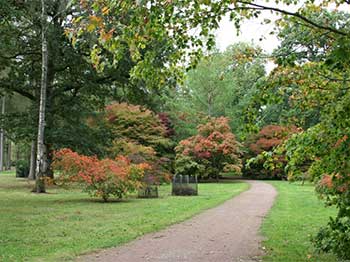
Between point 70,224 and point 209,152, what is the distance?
2640 cm

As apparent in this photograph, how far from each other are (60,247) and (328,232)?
14.9 feet

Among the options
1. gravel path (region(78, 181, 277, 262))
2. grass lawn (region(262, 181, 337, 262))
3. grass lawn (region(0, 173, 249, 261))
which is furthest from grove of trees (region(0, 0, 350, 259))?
grass lawn (region(0, 173, 249, 261))

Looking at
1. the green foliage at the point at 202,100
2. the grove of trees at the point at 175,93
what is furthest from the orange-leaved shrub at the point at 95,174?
the green foliage at the point at 202,100

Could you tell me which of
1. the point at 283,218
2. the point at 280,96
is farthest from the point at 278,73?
the point at 283,218

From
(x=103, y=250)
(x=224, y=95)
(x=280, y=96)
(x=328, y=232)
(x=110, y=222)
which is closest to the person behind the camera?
(x=280, y=96)

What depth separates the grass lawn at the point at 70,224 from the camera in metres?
7.46

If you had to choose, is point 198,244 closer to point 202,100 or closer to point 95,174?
point 95,174

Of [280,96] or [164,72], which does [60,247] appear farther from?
[280,96]

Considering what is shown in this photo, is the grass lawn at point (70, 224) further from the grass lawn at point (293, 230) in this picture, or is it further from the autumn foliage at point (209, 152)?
the autumn foliage at point (209, 152)

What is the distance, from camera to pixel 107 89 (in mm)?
23375

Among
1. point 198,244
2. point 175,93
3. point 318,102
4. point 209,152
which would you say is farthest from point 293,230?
point 175,93

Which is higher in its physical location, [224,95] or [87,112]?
[224,95]

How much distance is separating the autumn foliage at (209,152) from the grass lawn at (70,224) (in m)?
19.2

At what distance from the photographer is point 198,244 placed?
8.16m
